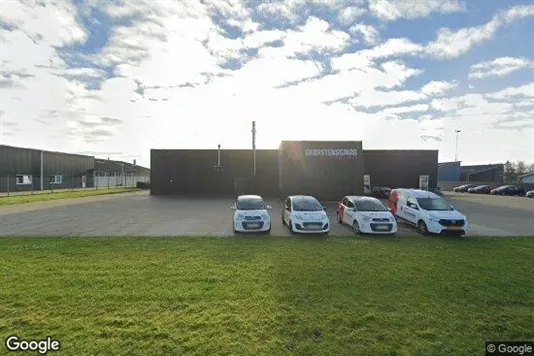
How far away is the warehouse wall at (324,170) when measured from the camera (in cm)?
2677

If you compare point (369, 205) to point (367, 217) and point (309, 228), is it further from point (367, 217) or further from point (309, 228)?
point (309, 228)

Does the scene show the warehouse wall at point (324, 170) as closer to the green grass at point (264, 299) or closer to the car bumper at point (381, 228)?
the car bumper at point (381, 228)

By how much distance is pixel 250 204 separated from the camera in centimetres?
1332

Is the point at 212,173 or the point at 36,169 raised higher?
the point at 36,169

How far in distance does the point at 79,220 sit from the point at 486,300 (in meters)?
16.4

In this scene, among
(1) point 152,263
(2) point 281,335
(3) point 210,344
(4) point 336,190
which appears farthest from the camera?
(4) point 336,190

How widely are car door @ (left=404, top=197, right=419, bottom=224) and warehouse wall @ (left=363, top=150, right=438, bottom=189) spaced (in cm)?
2594

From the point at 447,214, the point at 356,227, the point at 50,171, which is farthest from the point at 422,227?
the point at 50,171

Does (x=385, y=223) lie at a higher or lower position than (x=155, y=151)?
lower

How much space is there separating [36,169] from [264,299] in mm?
50036

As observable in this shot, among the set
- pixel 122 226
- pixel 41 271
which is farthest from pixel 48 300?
pixel 122 226

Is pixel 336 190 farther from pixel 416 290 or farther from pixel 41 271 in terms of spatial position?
pixel 41 271

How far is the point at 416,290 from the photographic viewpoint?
611 centimetres

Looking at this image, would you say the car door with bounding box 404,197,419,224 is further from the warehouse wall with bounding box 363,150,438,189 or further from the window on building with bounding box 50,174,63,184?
the window on building with bounding box 50,174,63,184
